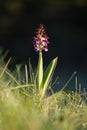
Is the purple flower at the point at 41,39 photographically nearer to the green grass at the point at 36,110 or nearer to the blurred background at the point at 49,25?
the green grass at the point at 36,110

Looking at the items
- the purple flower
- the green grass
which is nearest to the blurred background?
the purple flower

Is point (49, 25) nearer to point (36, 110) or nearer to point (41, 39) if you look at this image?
point (41, 39)

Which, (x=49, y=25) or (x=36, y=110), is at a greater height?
(x=49, y=25)

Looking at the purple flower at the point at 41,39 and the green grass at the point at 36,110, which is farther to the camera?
the purple flower at the point at 41,39

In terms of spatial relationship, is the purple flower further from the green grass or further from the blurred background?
the blurred background

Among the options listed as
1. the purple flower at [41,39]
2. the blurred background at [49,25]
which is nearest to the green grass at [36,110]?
the purple flower at [41,39]

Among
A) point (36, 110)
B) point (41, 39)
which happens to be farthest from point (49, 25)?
point (36, 110)
